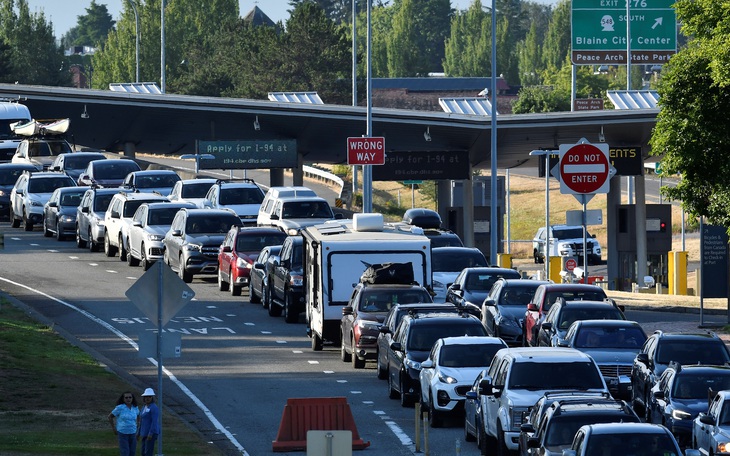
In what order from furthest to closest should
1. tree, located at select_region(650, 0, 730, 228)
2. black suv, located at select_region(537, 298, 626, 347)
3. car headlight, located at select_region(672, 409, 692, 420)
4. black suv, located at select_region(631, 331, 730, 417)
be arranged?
tree, located at select_region(650, 0, 730, 228) < black suv, located at select_region(537, 298, 626, 347) < black suv, located at select_region(631, 331, 730, 417) < car headlight, located at select_region(672, 409, 692, 420)

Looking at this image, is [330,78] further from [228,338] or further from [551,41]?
[228,338]

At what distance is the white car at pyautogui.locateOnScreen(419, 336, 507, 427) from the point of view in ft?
78.5

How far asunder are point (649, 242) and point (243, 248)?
23318 millimetres

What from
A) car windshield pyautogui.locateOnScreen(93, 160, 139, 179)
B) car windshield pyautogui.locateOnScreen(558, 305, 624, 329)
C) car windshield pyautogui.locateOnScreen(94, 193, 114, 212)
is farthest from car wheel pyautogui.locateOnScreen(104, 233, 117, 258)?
car windshield pyautogui.locateOnScreen(558, 305, 624, 329)

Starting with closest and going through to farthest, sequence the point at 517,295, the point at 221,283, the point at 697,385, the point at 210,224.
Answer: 1. the point at 697,385
2. the point at 517,295
3. the point at 221,283
4. the point at 210,224

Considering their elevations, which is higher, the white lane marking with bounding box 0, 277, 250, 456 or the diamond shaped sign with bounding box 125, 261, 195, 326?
the diamond shaped sign with bounding box 125, 261, 195, 326

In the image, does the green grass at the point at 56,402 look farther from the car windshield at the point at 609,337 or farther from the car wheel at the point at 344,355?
the car windshield at the point at 609,337

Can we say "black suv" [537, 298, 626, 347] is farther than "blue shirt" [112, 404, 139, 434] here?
Yes

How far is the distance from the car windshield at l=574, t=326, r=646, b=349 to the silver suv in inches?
169

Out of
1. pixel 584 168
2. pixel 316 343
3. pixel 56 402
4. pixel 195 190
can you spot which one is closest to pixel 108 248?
pixel 195 190

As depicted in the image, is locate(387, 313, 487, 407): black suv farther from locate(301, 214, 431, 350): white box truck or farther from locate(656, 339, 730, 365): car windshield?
locate(301, 214, 431, 350): white box truck

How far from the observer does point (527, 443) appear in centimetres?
1878

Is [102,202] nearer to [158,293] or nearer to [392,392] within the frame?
[392,392]

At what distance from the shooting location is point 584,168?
3097 cm
